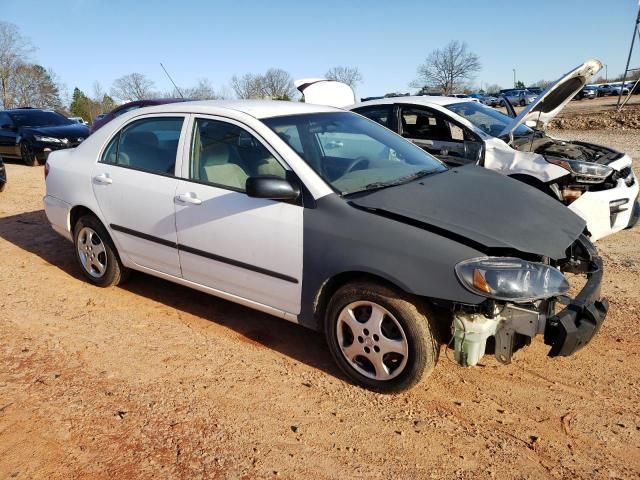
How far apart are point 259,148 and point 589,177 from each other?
369 centimetres

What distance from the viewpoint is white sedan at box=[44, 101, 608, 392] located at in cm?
279

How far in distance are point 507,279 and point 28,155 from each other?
13.6 meters

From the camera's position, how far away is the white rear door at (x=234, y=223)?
10.8ft

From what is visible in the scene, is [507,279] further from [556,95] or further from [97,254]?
[556,95]

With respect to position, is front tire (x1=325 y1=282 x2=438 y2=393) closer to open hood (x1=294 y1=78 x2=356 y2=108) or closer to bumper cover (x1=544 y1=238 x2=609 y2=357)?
bumper cover (x1=544 y1=238 x2=609 y2=357)

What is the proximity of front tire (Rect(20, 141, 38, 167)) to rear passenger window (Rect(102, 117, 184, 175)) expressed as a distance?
10.2 metres

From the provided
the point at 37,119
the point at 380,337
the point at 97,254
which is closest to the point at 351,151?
the point at 380,337

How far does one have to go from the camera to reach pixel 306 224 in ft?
10.4

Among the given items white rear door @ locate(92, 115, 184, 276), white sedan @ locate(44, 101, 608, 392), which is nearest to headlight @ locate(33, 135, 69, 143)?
white sedan @ locate(44, 101, 608, 392)

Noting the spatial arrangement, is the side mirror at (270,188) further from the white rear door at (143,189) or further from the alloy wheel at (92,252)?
the alloy wheel at (92,252)

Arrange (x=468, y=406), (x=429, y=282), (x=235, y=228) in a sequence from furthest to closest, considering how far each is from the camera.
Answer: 1. (x=235, y=228)
2. (x=468, y=406)
3. (x=429, y=282)

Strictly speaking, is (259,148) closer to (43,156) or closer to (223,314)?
(223,314)

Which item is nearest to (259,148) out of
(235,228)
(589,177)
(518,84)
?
(235,228)

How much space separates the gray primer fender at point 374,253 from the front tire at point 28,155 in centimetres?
1237
